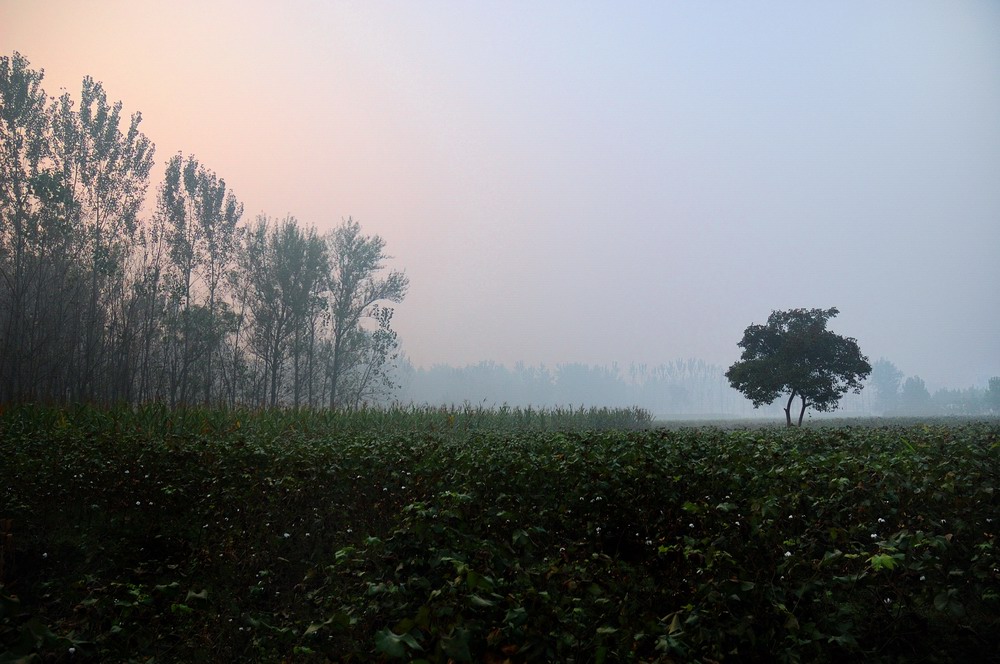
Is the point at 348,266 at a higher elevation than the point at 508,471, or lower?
higher

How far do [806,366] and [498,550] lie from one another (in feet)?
71.4

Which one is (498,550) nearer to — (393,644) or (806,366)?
(393,644)

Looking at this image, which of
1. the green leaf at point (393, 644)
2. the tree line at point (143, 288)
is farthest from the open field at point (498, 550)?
the tree line at point (143, 288)

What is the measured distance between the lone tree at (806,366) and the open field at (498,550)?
15066 mm

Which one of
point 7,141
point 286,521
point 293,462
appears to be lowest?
point 286,521

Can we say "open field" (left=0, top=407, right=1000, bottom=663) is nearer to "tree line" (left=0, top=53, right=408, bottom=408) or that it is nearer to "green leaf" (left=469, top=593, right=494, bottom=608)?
"green leaf" (left=469, top=593, right=494, bottom=608)

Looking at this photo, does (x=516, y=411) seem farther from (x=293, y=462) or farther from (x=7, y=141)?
(x=7, y=141)

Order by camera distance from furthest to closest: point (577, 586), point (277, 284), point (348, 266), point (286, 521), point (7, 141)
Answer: point (348, 266)
point (277, 284)
point (7, 141)
point (286, 521)
point (577, 586)

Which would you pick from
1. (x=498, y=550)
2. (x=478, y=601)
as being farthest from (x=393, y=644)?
(x=498, y=550)

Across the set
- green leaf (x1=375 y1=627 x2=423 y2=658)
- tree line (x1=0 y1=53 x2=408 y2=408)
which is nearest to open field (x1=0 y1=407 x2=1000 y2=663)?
green leaf (x1=375 y1=627 x2=423 y2=658)

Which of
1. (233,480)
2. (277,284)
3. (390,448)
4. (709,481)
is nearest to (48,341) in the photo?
(277,284)

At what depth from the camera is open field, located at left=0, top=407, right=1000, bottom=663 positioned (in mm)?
3512

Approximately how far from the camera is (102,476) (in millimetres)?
7285

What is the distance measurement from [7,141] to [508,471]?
2043 cm
